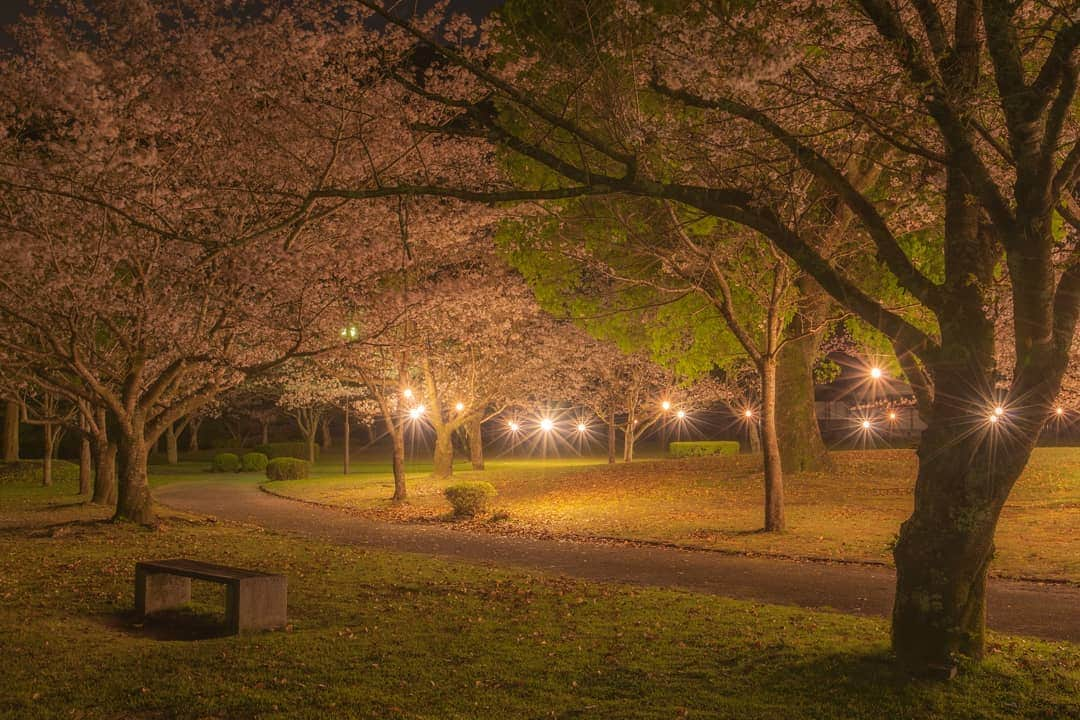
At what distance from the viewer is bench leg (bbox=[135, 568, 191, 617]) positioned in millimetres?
8852

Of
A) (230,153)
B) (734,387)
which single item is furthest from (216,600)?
(734,387)

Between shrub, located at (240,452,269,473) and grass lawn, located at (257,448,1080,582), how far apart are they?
15.5m

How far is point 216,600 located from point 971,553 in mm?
7601

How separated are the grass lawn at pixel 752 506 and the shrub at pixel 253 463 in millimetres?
15517

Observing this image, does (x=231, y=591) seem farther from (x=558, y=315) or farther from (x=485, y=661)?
(x=558, y=315)

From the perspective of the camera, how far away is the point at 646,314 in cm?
2370

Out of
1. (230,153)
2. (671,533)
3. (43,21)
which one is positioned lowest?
(671,533)

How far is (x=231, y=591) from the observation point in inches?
313

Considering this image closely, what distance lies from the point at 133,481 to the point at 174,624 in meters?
9.59

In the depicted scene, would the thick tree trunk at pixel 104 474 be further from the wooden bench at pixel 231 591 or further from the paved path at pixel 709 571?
the wooden bench at pixel 231 591

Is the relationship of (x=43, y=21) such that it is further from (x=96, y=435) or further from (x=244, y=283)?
(x=96, y=435)

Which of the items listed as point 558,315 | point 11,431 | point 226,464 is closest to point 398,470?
point 558,315

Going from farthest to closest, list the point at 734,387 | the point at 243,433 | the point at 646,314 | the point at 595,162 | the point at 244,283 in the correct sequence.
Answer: the point at 243,433, the point at 734,387, the point at 646,314, the point at 244,283, the point at 595,162

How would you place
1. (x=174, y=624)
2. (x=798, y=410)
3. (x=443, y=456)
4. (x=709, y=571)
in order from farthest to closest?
(x=443, y=456)
(x=798, y=410)
(x=709, y=571)
(x=174, y=624)
